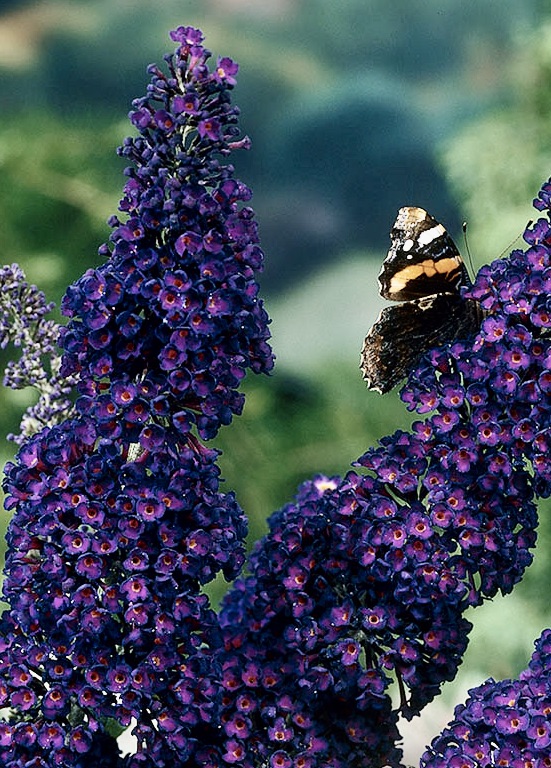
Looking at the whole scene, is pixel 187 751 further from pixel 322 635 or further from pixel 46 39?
pixel 46 39

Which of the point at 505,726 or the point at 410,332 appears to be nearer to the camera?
the point at 505,726

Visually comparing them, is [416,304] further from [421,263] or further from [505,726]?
[505,726]

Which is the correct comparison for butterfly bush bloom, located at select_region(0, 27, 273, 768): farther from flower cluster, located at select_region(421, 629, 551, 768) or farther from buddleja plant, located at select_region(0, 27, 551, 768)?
flower cluster, located at select_region(421, 629, 551, 768)

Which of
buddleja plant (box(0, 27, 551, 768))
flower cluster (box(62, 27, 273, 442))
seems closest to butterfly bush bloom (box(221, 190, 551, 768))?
buddleja plant (box(0, 27, 551, 768))

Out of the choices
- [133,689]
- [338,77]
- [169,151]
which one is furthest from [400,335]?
[338,77]

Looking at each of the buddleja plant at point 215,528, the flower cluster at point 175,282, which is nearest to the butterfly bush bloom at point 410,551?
the buddleja plant at point 215,528

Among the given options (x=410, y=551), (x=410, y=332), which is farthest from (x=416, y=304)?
(x=410, y=551)

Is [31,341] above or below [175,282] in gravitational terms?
above
